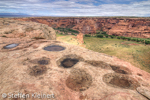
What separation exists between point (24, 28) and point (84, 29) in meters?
37.6

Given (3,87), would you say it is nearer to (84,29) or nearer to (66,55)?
(66,55)

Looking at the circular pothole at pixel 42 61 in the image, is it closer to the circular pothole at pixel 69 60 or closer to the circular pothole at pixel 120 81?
the circular pothole at pixel 69 60

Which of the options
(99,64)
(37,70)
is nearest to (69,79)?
(37,70)

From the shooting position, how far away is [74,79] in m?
6.44

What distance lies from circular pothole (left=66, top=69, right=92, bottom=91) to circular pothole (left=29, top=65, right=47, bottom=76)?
2108mm

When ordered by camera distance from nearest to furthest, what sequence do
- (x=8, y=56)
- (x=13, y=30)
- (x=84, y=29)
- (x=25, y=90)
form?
(x=25, y=90)
(x=8, y=56)
(x=13, y=30)
(x=84, y=29)

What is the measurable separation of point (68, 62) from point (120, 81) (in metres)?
4.79

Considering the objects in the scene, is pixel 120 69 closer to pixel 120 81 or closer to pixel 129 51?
pixel 120 81

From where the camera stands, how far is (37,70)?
6.65 metres

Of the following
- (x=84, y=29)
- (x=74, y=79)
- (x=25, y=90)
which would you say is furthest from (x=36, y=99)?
(x=84, y=29)

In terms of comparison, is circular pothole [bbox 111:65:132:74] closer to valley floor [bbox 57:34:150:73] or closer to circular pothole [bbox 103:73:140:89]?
circular pothole [bbox 103:73:140:89]

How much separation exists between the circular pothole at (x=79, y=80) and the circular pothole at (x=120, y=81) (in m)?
1.34

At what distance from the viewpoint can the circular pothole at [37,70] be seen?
20.5 ft

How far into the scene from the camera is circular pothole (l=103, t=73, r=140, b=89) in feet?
20.4
